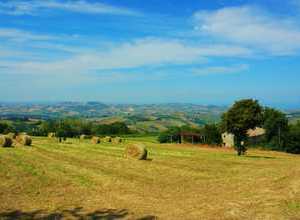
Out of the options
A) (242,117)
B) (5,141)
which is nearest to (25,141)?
(5,141)

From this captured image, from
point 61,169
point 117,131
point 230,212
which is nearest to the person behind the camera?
point 230,212

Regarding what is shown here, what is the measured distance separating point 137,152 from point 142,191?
47.3 ft

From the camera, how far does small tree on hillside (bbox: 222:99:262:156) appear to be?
4250 centimetres

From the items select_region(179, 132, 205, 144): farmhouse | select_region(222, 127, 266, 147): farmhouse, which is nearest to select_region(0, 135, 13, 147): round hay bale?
select_region(179, 132, 205, 144): farmhouse

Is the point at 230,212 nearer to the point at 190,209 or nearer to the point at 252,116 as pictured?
the point at 190,209

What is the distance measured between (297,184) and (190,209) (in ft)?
24.2

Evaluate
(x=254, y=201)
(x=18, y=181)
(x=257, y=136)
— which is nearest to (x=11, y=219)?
(x=18, y=181)

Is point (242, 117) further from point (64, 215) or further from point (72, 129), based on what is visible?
point (72, 129)

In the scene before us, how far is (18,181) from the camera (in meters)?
21.1

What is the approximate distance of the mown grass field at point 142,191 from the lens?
1585 centimetres

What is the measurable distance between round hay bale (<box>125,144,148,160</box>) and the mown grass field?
551 centimetres

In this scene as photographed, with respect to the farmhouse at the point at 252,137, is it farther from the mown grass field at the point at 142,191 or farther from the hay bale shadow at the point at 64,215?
the hay bale shadow at the point at 64,215

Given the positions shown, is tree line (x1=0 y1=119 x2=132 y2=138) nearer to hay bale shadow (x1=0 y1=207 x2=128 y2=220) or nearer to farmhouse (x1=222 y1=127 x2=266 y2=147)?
farmhouse (x1=222 y1=127 x2=266 y2=147)

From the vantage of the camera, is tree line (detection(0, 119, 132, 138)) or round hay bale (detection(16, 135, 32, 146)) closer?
round hay bale (detection(16, 135, 32, 146))
